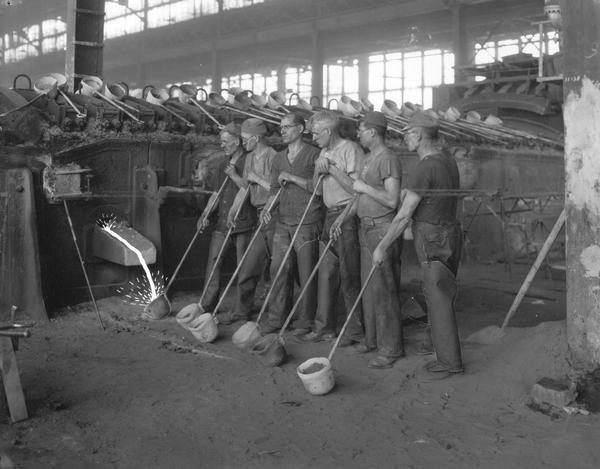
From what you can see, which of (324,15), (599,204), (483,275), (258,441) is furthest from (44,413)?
(324,15)

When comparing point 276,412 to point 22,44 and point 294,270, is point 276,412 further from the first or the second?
point 22,44

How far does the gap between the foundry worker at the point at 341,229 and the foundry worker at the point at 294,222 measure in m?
0.16

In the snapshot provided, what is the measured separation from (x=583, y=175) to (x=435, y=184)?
1.06 m

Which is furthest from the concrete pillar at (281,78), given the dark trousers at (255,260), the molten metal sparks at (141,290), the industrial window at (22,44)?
the dark trousers at (255,260)


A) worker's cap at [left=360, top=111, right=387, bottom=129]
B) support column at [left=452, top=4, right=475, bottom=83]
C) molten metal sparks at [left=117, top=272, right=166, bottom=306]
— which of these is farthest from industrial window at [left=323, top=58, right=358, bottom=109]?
worker's cap at [left=360, top=111, right=387, bottom=129]

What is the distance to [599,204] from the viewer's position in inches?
178

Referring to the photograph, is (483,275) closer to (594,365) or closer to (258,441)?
(594,365)

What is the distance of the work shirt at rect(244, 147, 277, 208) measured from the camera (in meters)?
7.16

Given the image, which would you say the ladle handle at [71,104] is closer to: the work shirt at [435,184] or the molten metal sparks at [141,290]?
the molten metal sparks at [141,290]

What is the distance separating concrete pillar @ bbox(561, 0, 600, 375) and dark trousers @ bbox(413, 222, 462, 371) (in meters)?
0.87

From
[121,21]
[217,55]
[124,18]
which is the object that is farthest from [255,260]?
[121,21]

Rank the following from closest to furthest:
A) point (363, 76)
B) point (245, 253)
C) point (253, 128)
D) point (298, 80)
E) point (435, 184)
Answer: point (435, 184) < point (245, 253) < point (253, 128) < point (363, 76) < point (298, 80)

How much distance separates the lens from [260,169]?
23.7 feet

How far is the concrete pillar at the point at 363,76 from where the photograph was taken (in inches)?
1059
